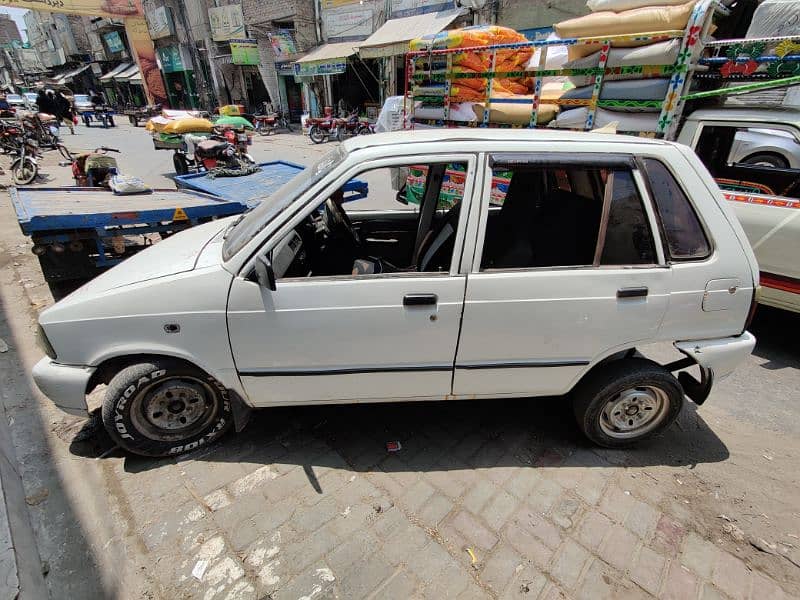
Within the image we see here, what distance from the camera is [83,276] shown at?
4.45 metres

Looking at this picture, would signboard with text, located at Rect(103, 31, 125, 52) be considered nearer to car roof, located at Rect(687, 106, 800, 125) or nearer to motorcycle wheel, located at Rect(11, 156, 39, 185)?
motorcycle wheel, located at Rect(11, 156, 39, 185)

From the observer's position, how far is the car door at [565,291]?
2.11 meters

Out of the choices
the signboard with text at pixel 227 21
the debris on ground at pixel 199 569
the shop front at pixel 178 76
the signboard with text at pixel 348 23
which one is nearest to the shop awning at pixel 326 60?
the signboard with text at pixel 348 23

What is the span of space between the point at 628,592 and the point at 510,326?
1330 mm

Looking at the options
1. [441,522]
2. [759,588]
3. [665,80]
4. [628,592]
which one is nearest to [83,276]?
[441,522]

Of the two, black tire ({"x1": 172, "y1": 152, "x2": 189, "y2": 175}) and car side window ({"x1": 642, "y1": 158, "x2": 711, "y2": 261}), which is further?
black tire ({"x1": 172, "y1": 152, "x2": 189, "y2": 175})

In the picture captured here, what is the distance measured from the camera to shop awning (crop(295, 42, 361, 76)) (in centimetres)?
1916

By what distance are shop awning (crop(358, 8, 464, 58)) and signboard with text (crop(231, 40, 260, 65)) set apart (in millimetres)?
12369

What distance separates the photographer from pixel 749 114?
3.61 metres

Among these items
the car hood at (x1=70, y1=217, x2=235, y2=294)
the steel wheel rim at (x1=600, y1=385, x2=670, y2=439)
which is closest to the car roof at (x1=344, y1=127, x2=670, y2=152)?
the car hood at (x1=70, y1=217, x2=235, y2=294)

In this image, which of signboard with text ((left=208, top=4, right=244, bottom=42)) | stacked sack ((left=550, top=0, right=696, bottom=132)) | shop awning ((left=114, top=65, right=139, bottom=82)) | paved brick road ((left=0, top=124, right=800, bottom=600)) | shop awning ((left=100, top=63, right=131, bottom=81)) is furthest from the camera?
shop awning ((left=100, top=63, right=131, bottom=81))

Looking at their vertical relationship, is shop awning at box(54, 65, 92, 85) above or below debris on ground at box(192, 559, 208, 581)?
above

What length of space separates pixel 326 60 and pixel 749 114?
20001 mm

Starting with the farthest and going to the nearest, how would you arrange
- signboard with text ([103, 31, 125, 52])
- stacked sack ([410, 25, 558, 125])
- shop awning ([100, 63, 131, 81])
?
shop awning ([100, 63, 131, 81]), signboard with text ([103, 31, 125, 52]), stacked sack ([410, 25, 558, 125])
